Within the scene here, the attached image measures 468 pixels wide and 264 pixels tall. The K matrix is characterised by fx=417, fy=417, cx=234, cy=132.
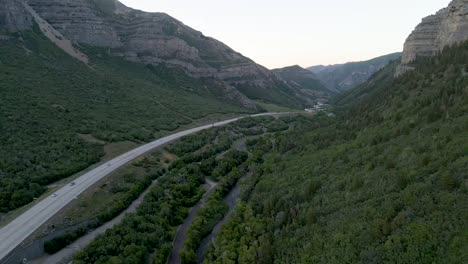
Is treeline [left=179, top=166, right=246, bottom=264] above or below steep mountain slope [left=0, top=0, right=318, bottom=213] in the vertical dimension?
below

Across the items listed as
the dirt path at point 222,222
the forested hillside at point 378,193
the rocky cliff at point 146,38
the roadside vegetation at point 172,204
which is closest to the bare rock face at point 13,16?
the rocky cliff at point 146,38

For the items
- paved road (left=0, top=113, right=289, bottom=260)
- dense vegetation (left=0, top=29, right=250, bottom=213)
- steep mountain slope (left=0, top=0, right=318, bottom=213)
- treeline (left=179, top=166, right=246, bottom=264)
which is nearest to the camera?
paved road (left=0, top=113, right=289, bottom=260)

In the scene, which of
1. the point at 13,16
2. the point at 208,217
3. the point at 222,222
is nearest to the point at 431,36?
the point at 222,222

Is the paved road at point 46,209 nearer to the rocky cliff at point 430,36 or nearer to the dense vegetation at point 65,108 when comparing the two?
the dense vegetation at point 65,108

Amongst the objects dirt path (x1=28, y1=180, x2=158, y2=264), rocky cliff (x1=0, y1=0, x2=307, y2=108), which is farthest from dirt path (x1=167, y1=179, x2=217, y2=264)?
rocky cliff (x1=0, y1=0, x2=307, y2=108)

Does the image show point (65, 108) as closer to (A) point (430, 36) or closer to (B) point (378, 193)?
(B) point (378, 193)

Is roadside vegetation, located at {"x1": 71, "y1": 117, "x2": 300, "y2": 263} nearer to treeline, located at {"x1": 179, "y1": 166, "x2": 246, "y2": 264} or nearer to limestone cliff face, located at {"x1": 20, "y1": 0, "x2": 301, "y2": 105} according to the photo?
treeline, located at {"x1": 179, "y1": 166, "x2": 246, "y2": 264}
